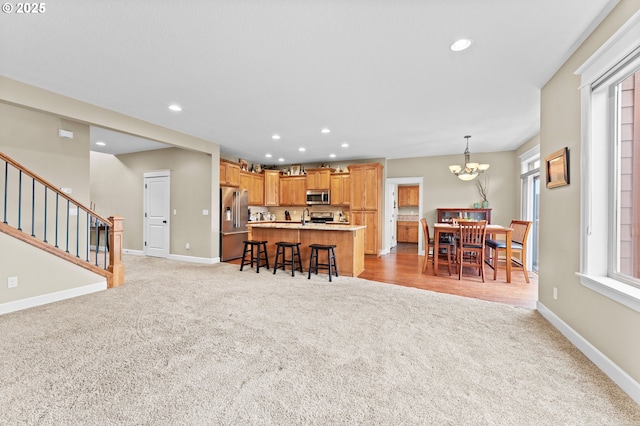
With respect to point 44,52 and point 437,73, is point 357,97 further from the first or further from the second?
point 44,52

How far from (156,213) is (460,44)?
673 centimetres

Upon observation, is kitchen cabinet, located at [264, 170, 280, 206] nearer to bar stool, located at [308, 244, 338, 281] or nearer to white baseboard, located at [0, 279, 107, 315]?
bar stool, located at [308, 244, 338, 281]

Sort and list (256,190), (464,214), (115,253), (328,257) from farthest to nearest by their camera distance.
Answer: (256,190) < (464,214) < (328,257) < (115,253)

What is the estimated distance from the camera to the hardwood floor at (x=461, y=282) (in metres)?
3.60

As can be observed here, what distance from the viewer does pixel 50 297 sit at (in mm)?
3270

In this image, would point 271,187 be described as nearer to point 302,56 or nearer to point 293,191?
point 293,191

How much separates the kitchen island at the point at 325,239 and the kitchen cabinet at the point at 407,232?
4790 mm

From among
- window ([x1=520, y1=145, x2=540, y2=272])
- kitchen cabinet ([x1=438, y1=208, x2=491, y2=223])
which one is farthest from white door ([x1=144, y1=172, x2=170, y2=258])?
window ([x1=520, y1=145, x2=540, y2=272])

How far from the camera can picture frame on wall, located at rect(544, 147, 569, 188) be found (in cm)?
243

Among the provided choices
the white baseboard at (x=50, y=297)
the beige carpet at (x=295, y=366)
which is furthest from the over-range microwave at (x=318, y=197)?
the white baseboard at (x=50, y=297)

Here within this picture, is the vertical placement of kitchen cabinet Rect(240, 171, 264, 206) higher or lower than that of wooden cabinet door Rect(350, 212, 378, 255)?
higher

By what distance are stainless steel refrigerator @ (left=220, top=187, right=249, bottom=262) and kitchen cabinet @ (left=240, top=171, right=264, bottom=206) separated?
0.48m

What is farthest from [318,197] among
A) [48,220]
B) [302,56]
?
[48,220]

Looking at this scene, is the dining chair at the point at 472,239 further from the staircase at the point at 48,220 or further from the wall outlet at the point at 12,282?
the wall outlet at the point at 12,282
